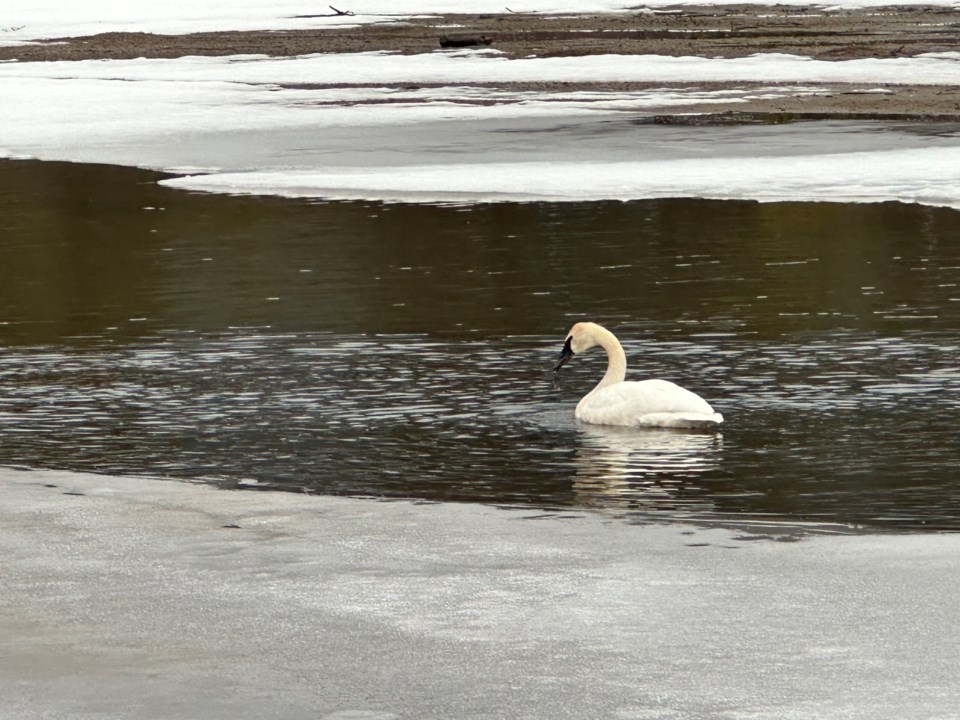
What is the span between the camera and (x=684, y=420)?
9.14 metres

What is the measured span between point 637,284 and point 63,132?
622 inches

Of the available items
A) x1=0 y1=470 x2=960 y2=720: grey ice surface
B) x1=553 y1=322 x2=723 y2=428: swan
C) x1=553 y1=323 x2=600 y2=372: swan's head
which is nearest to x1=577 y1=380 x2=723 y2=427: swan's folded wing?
x1=553 y1=322 x2=723 y2=428: swan

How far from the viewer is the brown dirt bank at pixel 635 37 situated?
39812mm

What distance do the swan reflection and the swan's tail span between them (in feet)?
0.15

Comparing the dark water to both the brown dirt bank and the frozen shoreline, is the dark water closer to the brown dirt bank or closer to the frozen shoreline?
the frozen shoreline

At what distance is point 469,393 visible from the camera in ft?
33.5

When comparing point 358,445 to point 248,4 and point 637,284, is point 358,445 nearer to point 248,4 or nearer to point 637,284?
point 637,284

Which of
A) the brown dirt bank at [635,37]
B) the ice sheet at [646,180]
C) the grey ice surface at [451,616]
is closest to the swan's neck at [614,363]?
the grey ice surface at [451,616]

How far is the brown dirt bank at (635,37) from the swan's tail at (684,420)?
2134 cm

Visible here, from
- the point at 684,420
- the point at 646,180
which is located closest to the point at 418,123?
the point at 646,180

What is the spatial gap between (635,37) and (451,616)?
40.3 meters

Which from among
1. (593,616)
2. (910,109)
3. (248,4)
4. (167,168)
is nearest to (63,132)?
(167,168)

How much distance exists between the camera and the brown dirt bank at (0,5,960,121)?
1567 inches

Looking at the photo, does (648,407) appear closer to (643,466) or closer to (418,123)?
(643,466)
